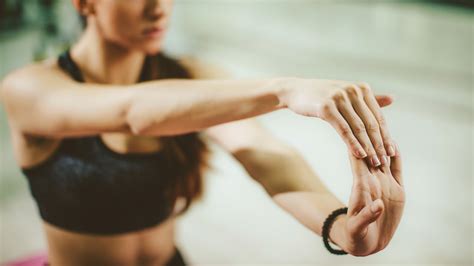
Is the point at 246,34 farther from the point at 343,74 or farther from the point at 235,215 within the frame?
the point at 235,215

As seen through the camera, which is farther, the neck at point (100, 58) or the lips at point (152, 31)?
the neck at point (100, 58)

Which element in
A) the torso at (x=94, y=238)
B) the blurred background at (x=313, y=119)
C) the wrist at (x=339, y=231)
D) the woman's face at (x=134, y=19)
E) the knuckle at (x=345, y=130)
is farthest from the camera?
the blurred background at (x=313, y=119)

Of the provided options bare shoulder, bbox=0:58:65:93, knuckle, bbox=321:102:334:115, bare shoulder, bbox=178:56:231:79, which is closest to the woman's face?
bare shoulder, bbox=0:58:65:93

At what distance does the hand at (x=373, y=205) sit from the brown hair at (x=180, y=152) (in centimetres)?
45

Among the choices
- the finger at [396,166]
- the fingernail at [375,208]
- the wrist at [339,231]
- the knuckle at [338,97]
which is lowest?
the wrist at [339,231]

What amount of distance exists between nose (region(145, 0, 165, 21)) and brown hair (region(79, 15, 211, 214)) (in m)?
0.22

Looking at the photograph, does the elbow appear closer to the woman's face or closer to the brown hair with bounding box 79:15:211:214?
the woman's face

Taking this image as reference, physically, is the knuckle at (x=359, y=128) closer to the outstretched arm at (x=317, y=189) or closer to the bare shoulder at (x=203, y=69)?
the outstretched arm at (x=317, y=189)

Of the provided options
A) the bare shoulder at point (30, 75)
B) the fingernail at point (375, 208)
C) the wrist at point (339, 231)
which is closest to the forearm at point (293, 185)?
the wrist at point (339, 231)

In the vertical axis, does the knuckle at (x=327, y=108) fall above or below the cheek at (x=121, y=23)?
above

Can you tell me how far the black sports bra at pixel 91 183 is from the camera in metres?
0.84

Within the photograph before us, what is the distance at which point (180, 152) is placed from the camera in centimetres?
92

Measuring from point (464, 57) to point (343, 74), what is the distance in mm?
1078

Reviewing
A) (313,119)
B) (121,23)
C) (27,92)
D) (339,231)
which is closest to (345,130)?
(339,231)
